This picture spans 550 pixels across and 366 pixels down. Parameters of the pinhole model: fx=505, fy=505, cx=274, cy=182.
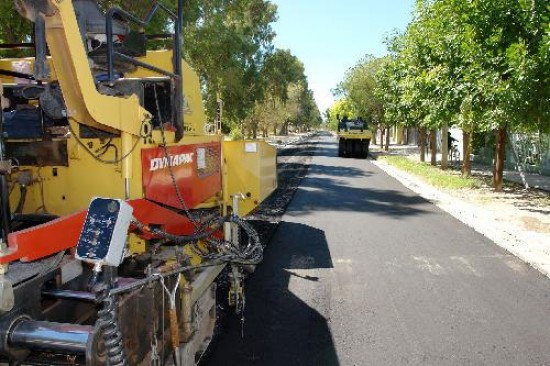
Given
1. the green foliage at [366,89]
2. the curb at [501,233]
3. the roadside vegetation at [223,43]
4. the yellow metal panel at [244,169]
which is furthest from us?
the green foliage at [366,89]

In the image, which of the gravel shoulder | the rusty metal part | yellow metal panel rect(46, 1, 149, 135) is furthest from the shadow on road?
the gravel shoulder

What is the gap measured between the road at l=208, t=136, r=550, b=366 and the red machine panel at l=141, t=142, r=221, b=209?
4.53 feet

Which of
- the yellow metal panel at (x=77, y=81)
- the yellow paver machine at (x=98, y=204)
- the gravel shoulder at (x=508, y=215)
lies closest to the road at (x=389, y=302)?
the gravel shoulder at (x=508, y=215)

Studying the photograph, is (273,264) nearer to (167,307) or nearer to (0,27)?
(167,307)

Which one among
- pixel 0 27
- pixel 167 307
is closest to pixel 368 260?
pixel 167 307

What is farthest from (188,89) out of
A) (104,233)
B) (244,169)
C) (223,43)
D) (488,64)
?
(223,43)

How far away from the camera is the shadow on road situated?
4.36 metres

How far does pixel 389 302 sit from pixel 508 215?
6516 millimetres

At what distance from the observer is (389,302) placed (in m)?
5.65

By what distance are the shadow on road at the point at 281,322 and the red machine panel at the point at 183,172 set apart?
4.31 ft

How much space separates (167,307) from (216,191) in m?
2.50

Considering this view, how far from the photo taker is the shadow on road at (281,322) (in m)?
4.36

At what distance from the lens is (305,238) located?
8828 mm

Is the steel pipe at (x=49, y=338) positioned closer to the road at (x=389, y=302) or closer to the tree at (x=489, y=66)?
the road at (x=389, y=302)
